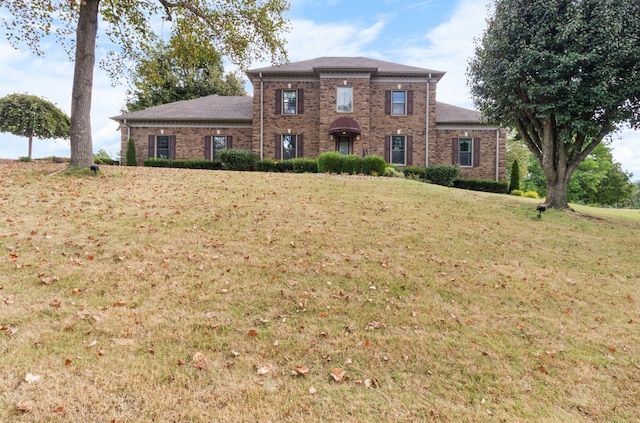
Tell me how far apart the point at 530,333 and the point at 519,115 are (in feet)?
35.0

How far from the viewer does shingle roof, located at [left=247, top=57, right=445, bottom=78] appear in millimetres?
20594

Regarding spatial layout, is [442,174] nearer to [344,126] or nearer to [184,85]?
[344,126]

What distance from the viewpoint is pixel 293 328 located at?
3.80 metres

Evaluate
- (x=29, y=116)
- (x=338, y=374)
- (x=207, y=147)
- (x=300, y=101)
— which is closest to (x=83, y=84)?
(x=207, y=147)

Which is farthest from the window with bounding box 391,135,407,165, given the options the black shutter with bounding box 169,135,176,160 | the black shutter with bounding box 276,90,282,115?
the black shutter with bounding box 169,135,176,160

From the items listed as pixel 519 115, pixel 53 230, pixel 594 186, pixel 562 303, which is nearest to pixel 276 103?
pixel 519 115

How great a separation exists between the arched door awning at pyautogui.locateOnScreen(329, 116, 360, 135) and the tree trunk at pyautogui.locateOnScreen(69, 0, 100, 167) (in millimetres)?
12211

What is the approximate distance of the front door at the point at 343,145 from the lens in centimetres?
2127

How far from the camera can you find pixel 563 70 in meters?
10.4

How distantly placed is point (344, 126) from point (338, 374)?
59.9ft

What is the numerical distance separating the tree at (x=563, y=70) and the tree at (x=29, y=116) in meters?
25.9

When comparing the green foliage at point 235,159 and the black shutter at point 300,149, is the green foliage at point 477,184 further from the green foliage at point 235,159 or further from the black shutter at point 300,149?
the green foliage at point 235,159

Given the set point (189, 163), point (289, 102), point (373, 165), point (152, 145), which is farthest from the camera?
point (152, 145)

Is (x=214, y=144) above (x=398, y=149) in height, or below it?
above
